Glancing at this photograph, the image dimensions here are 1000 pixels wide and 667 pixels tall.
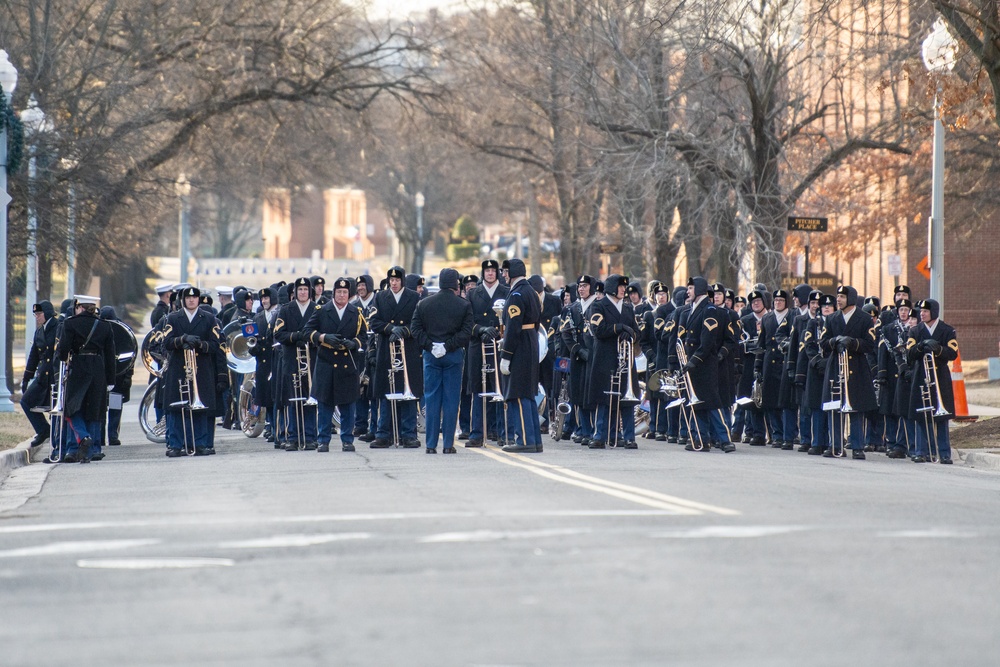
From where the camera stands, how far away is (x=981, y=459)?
1769 cm

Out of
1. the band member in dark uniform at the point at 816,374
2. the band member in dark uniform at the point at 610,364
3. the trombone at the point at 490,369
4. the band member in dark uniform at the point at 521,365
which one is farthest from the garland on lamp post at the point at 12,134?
the band member in dark uniform at the point at 816,374

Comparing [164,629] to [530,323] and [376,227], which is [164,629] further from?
[376,227]

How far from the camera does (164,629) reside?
7238 mm

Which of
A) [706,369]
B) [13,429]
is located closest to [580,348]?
[706,369]

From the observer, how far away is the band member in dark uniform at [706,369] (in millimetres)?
18516

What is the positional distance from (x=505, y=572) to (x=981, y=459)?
10.8 metres

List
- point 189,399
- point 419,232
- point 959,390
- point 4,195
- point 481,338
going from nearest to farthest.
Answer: point 189,399 < point 481,338 < point 4,195 < point 959,390 < point 419,232

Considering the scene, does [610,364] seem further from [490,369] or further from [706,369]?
[490,369]

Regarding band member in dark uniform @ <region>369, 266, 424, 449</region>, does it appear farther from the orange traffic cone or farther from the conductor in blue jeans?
the orange traffic cone

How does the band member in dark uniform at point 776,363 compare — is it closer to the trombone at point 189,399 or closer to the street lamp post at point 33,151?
the trombone at point 189,399

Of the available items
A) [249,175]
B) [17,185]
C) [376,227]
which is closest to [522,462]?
[17,185]

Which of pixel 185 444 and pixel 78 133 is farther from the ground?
pixel 78 133

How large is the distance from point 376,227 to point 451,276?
106 m

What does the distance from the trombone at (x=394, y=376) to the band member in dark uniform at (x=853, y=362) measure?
4987 mm
